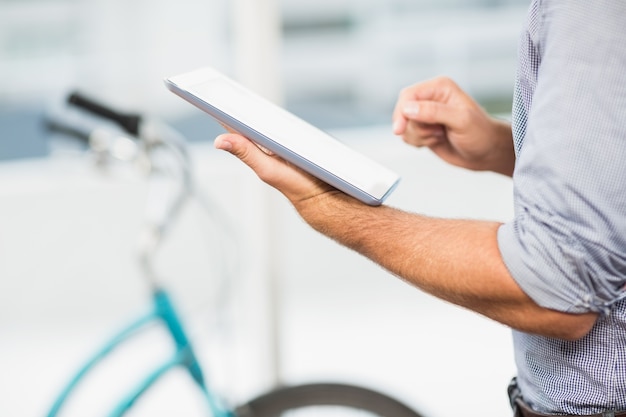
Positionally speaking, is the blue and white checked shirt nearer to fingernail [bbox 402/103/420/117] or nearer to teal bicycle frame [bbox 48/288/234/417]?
fingernail [bbox 402/103/420/117]

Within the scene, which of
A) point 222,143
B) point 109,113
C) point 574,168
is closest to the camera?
point 574,168

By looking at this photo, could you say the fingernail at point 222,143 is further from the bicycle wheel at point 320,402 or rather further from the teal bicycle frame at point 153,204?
the bicycle wheel at point 320,402

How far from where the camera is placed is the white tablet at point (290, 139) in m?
0.82

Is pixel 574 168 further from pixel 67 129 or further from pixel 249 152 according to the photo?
pixel 67 129

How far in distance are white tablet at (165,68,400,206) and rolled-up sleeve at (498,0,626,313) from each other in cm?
17

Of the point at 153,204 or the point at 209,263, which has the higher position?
the point at 153,204


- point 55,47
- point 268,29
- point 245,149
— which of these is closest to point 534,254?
point 245,149

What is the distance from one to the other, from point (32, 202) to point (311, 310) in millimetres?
1079

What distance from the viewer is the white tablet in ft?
2.70

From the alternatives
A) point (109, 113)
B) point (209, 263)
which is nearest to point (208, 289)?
point (209, 263)

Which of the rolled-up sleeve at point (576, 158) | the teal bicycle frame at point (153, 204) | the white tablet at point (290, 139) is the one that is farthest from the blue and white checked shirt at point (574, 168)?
the teal bicycle frame at point (153, 204)

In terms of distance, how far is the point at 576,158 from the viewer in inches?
27.8

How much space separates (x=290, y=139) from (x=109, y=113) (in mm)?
649

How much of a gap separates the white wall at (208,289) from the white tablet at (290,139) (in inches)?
66.6
